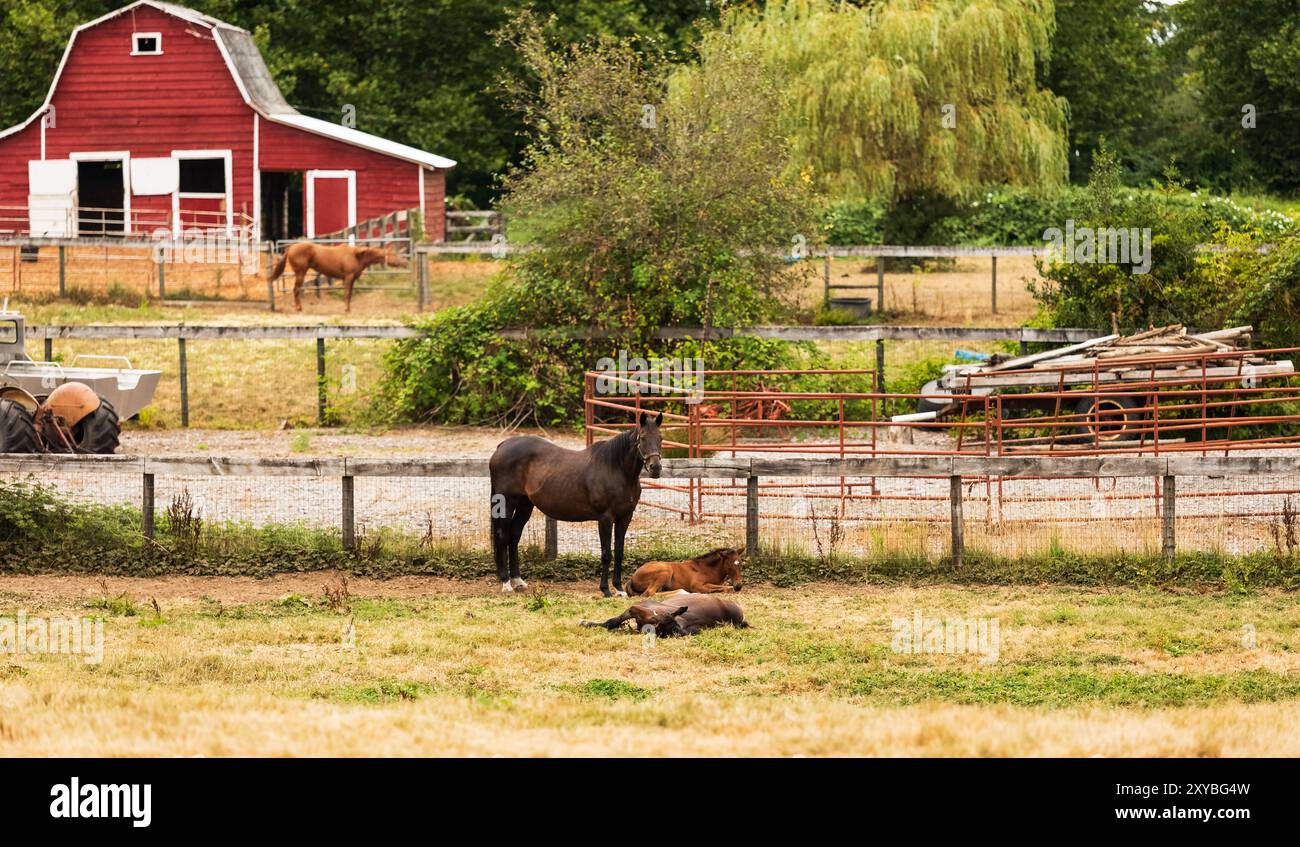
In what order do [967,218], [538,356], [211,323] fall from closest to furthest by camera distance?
[538,356]
[211,323]
[967,218]

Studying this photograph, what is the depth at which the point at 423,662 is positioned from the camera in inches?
435

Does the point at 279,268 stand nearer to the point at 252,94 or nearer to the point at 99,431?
the point at 252,94

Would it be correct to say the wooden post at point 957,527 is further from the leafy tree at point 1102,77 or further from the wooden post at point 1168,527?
the leafy tree at point 1102,77

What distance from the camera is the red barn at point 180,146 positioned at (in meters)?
37.9

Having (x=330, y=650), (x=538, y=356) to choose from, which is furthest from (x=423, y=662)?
(x=538, y=356)

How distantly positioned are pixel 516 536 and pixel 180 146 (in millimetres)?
27057

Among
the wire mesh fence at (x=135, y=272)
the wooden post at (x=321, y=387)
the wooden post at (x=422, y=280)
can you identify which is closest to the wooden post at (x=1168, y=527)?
the wooden post at (x=321, y=387)

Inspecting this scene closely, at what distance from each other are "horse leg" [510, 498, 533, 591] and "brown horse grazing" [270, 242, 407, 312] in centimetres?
1719

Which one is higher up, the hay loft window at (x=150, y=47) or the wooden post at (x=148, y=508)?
the hay loft window at (x=150, y=47)

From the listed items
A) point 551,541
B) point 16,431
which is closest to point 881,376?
point 551,541

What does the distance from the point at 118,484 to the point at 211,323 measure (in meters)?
10.4

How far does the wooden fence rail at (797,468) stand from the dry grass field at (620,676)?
2.77 feet

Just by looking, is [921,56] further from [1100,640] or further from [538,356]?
[1100,640]
